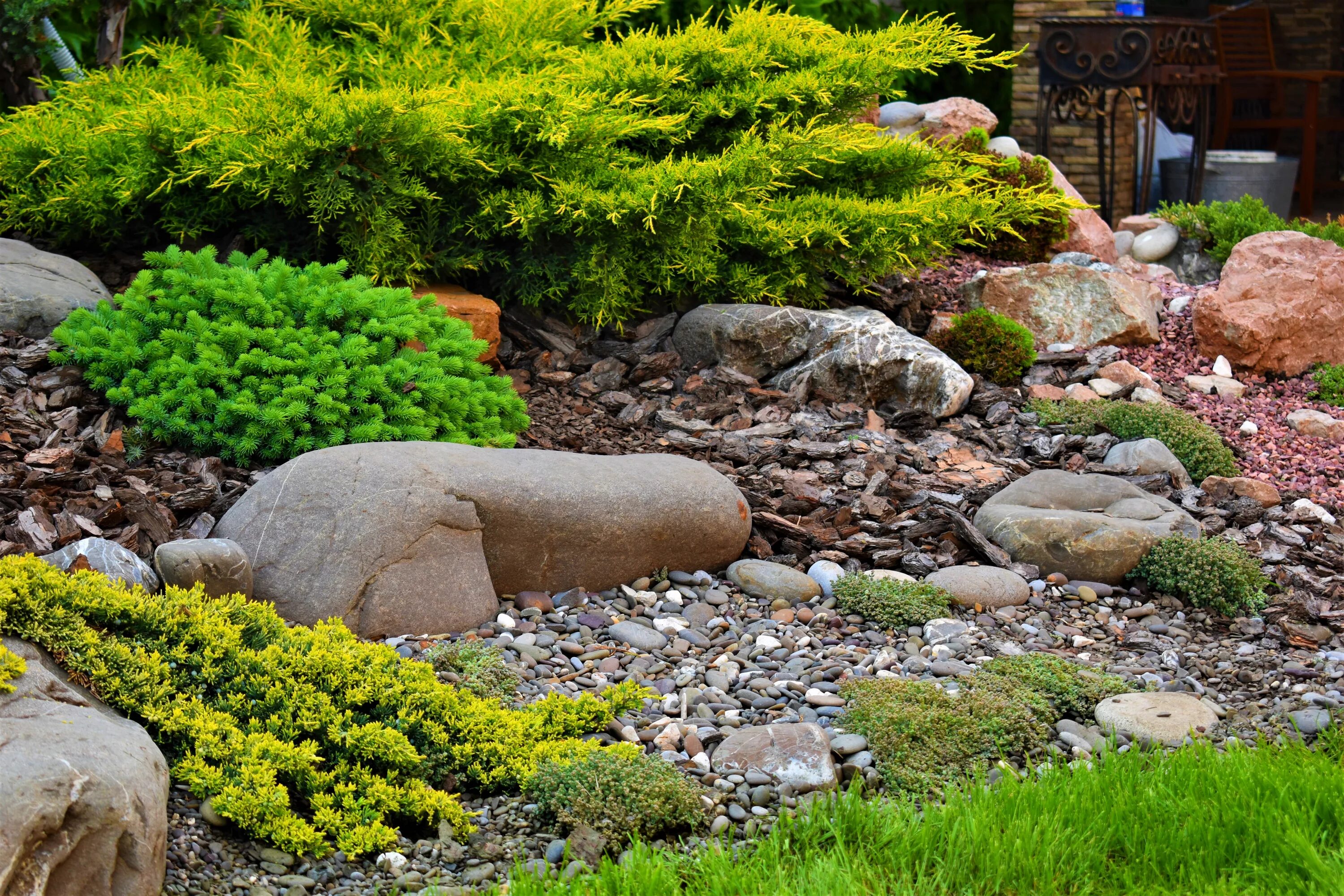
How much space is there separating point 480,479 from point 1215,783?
89.4 inches

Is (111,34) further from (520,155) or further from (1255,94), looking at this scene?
(1255,94)

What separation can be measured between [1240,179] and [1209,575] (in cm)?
710

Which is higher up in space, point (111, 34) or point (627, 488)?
point (111, 34)

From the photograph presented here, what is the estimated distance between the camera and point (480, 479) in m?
3.92

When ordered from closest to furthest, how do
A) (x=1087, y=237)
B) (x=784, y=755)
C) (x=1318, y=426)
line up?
(x=784, y=755) < (x=1318, y=426) < (x=1087, y=237)

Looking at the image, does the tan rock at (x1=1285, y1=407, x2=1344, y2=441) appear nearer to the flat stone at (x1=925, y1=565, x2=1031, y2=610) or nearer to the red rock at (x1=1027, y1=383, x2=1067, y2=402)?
the red rock at (x1=1027, y1=383, x2=1067, y2=402)

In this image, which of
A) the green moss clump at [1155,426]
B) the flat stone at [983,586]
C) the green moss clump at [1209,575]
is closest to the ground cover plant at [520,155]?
the green moss clump at [1155,426]

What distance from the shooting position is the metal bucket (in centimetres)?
1013

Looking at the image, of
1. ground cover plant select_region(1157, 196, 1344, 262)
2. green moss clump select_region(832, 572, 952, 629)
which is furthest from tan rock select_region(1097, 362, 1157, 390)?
green moss clump select_region(832, 572, 952, 629)

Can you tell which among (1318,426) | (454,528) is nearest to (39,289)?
(454,528)

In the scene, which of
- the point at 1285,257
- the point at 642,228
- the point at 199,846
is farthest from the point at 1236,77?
the point at 199,846

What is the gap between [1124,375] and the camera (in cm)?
625

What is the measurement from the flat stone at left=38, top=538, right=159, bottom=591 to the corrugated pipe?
146 inches

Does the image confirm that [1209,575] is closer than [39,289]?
Yes
